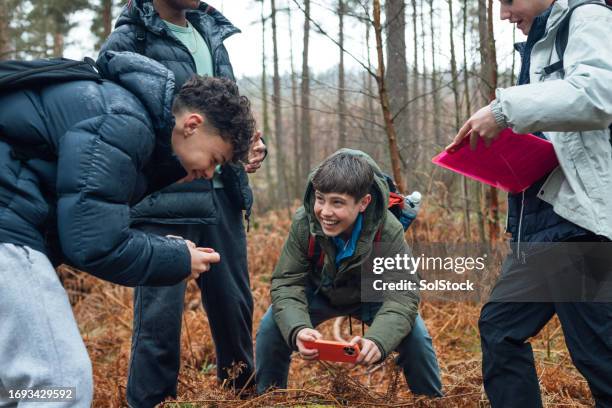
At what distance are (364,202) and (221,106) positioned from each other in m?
1.12

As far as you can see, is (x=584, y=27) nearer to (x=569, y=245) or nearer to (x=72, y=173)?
(x=569, y=245)

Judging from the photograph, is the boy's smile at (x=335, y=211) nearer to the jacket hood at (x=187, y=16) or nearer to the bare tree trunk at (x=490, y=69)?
the jacket hood at (x=187, y=16)

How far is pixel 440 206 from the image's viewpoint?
23.0 feet

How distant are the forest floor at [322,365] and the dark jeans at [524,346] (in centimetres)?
49

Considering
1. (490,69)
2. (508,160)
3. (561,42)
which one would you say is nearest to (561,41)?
(561,42)

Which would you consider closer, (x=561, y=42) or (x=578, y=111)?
(x=578, y=111)

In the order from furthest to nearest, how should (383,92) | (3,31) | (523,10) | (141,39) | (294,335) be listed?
1. (3,31)
2. (383,92)
3. (141,39)
4. (294,335)
5. (523,10)

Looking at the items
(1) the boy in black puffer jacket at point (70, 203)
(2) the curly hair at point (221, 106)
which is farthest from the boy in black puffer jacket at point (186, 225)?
(1) the boy in black puffer jacket at point (70, 203)

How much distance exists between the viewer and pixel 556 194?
2.52m

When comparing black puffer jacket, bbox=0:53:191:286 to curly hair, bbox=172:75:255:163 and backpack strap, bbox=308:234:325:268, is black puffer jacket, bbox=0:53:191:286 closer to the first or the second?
curly hair, bbox=172:75:255:163

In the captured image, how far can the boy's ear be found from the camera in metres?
3.24

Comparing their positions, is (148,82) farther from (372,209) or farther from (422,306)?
(422,306)

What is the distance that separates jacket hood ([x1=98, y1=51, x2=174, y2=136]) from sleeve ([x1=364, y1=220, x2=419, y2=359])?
55.8 inches

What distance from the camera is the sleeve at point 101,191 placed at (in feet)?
6.82
